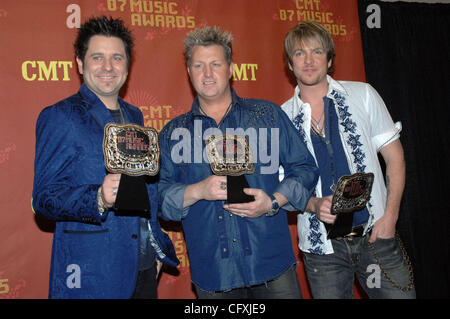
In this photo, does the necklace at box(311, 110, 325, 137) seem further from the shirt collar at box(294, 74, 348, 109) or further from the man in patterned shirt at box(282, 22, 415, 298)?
the shirt collar at box(294, 74, 348, 109)

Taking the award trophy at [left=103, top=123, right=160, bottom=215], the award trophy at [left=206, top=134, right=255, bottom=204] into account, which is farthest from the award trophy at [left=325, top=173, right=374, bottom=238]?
the award trophy at [left=103, top=123, right=160, bottom=215]

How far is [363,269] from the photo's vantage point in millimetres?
2006

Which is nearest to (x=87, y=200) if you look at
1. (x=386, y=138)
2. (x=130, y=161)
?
(x=130, y=161)

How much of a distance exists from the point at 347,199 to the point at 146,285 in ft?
3.62

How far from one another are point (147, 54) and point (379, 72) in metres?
2.27

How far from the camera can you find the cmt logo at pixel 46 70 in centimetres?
281

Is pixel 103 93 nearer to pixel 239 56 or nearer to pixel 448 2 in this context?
pixel 239 56

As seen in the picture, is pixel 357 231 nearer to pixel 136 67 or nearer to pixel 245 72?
pixel 245 72

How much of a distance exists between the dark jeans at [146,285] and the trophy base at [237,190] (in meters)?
0.56

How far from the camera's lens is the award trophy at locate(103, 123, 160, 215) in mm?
1548

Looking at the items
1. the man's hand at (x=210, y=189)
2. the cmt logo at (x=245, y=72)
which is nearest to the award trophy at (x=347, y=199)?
the man's hand at (x=210, y=189)

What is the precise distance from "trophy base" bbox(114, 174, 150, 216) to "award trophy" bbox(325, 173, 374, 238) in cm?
95

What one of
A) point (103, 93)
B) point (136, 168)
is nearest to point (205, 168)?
point (136, 168)

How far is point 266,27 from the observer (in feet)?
10.9
